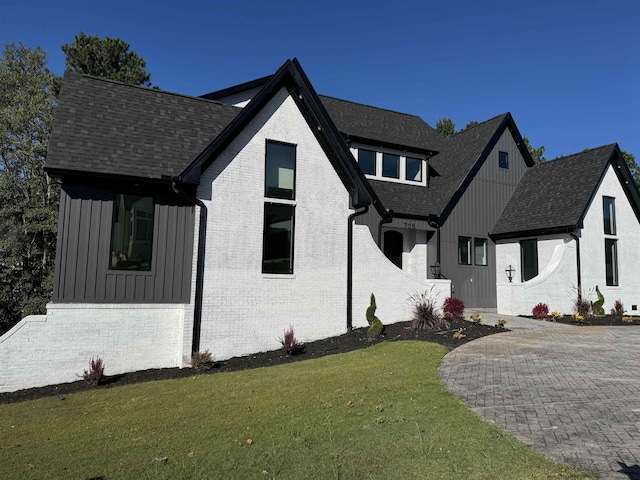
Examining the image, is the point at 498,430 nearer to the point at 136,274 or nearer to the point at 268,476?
the point at 268,476

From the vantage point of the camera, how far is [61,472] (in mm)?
5066

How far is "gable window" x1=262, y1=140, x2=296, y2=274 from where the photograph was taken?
1253 centimetres

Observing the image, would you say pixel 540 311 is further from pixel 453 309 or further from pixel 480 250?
pixel 453 309

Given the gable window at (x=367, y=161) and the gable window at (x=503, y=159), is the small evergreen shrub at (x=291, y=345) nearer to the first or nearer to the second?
the gable window at (x=367, y=161)

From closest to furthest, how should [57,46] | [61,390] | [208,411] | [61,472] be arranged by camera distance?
[61,472] → [208,411] → [61,390] → [57,46]

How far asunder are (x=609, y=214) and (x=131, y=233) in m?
18.7

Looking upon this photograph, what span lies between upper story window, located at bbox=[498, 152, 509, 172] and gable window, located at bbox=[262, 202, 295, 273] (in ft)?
40.6

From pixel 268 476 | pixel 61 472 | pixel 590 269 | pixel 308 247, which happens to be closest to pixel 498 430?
pixel 268 476

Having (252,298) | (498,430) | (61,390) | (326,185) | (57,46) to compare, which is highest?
(57,46)

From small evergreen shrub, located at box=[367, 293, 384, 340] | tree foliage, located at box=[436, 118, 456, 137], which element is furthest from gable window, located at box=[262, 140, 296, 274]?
tree foliage, located at box=[436, 118, 456, 137]

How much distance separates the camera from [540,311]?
52.9 ft

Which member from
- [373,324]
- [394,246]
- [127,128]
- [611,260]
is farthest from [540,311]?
[127,128]

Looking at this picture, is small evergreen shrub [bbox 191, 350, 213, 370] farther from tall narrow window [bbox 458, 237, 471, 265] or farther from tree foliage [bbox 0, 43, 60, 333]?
tall narrow window [bbox 458, 237, 471, 265]

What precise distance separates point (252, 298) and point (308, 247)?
2.21 m
